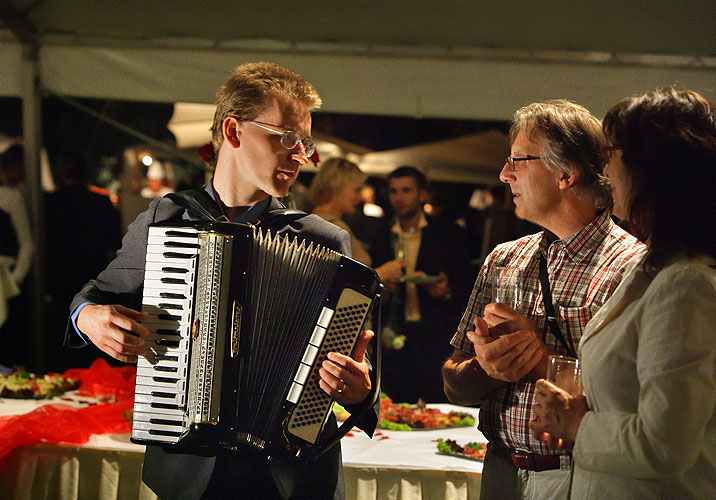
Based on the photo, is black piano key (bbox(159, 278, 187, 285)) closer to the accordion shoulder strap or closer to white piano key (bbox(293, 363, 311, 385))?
the accordion shoulder strap

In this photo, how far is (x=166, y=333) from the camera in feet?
6.64

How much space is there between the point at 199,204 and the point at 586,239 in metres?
1.16

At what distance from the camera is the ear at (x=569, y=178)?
2139mm

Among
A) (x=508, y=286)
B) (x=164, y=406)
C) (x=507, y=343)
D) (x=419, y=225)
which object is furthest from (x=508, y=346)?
(x=419, y=225)

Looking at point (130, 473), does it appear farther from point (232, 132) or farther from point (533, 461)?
point (533, 461)

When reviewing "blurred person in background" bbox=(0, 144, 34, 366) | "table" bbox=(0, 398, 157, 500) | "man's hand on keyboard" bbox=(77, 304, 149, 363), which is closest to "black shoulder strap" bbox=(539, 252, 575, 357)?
"man's hand on keyboard" bbox=(77, 304, 149, 363)

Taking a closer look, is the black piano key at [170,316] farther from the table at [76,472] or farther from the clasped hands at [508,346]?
the table at [76,472]

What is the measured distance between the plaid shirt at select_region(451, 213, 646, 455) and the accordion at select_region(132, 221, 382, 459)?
49 cm

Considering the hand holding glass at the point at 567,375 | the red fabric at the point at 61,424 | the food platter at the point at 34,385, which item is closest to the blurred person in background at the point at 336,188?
the red fabric at the point at 61,424

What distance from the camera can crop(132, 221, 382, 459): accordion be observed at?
2.00m

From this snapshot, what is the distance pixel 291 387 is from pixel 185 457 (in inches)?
16.9

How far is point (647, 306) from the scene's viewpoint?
1.53 m

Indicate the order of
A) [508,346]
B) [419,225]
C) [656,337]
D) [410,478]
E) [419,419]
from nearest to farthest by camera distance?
[656,337], [508,346], [410,478], [419,419], [419,225]

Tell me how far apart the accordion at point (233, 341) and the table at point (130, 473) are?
1105mm
